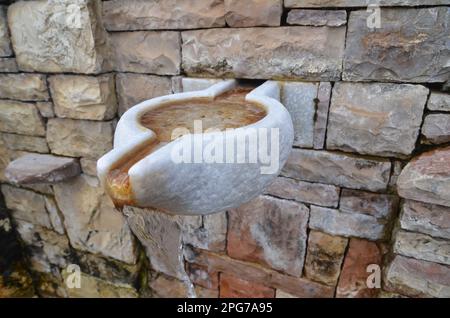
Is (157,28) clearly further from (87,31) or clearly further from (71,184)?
(71,184)

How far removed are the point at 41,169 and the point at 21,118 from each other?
1.36 ft

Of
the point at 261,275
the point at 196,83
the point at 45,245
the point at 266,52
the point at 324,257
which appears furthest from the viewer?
the point at 45,245

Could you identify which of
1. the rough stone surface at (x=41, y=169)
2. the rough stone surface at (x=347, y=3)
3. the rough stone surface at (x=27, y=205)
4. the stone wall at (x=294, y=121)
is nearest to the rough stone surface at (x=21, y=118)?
the stone wall at (x=294, y=121)

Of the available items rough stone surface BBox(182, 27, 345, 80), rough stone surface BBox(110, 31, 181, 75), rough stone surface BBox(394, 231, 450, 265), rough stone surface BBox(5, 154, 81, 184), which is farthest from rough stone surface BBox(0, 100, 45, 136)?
rough stone surface BBox(394, 231, 450, 265)

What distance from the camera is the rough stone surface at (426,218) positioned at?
1.22 metres

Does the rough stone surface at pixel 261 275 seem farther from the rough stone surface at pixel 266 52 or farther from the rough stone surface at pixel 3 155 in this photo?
the rough stone surface at pixel 3 155

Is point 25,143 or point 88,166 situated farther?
point 25,143

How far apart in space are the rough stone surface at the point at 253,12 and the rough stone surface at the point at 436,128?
0.75 metres

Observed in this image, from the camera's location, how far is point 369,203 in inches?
54.1

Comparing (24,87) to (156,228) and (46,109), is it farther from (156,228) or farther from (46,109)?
(156,228)

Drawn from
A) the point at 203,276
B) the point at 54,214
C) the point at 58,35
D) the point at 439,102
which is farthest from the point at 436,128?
the point at 54,214

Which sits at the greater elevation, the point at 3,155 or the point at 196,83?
the point at 196,83

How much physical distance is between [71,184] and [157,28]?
1.20 meters

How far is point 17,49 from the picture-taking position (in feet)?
5.32
